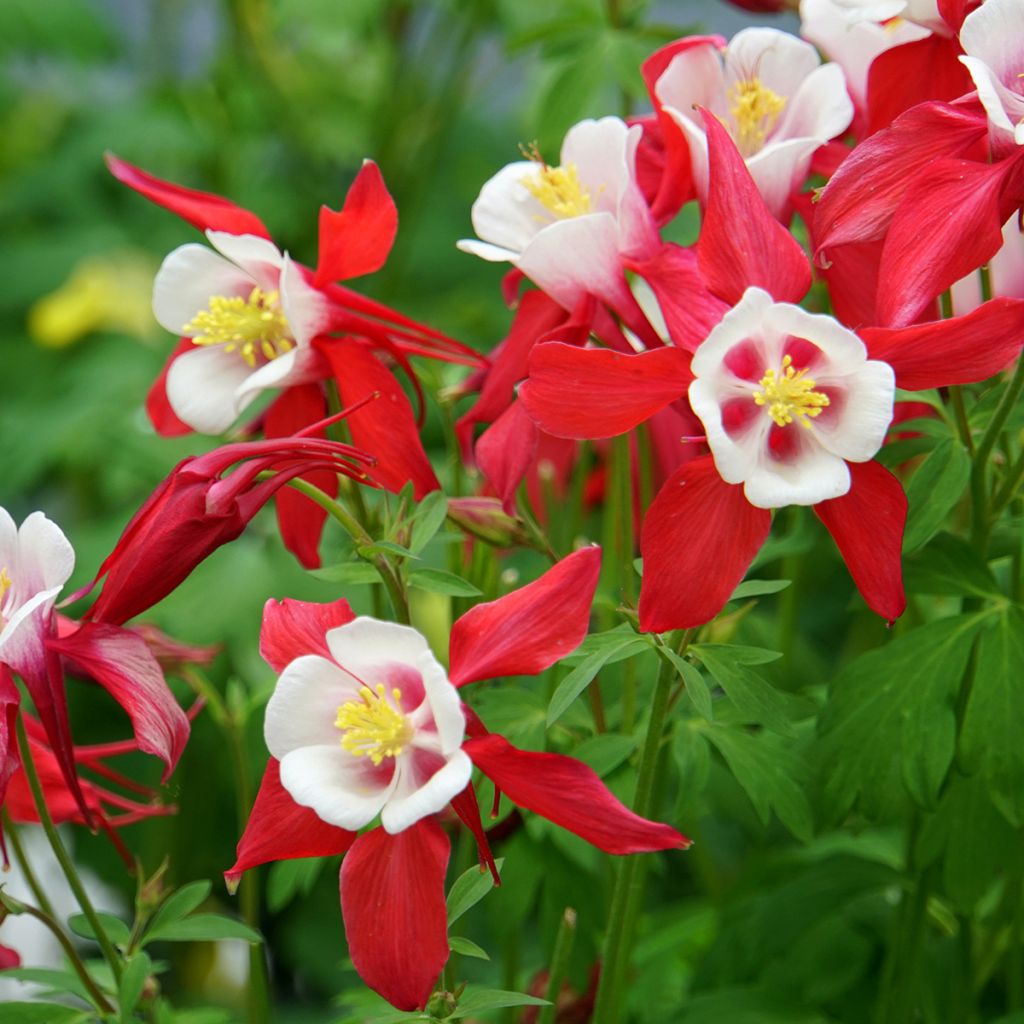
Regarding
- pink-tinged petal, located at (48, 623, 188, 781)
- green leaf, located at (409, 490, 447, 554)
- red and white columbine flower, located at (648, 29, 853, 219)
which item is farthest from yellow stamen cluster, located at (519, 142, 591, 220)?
pink-tinged petal, located at (48, 623, 188, 781)

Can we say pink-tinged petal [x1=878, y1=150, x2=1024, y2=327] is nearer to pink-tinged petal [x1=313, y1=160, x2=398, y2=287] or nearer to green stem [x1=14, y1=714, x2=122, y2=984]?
pink-tinged petal [x1=313, y1=160, x2=398, y2=287]

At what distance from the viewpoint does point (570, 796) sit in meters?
0.47

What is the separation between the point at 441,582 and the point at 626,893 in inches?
5.4

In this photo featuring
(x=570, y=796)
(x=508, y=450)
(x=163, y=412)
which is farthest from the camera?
(x=163, y=412)

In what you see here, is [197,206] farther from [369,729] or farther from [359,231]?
[369,729]

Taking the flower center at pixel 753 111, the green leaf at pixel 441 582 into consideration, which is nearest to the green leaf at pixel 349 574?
the green leaf at pixel 441 582

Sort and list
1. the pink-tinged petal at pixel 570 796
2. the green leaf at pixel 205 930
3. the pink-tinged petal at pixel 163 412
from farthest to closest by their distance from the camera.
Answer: the pink-tinged petal at pixel 163 412
the green leaf at pixel 205 930
the pink-tinged petal at pixel 570 796

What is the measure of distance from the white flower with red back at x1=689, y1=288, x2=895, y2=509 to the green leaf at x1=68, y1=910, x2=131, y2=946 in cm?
30

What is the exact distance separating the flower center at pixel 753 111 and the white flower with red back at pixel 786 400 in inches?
6.5

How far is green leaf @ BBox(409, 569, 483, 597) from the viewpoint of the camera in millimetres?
531

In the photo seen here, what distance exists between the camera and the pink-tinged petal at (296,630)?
0.50m

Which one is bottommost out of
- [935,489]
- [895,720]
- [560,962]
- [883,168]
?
[560,962]

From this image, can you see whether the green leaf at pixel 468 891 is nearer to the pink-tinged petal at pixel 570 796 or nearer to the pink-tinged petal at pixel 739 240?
the pink-tinged petal at pixel 570 796

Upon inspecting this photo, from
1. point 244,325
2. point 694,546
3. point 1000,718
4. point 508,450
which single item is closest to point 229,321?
point 244,325
